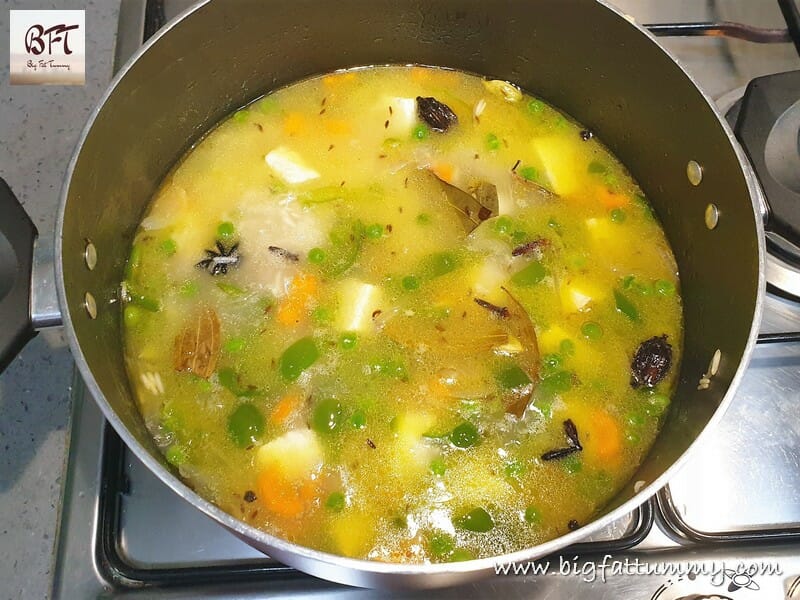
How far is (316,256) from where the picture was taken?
5.13 feet

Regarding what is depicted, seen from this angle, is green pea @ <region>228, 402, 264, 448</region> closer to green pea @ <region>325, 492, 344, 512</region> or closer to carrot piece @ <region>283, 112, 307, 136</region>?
green pea @ <region>325, 492, 344, 512</region>

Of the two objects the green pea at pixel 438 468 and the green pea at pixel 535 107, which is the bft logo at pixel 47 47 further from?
the green pea at pixel 438 468

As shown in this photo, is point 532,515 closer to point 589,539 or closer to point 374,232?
point 589,539

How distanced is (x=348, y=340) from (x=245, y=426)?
27 cm

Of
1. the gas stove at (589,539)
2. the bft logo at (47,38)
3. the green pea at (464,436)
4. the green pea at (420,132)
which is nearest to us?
the gas stove at (589,539)

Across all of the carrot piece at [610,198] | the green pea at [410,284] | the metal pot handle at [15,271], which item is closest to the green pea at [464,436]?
the green pea at [410,284]

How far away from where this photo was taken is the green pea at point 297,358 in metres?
1.45

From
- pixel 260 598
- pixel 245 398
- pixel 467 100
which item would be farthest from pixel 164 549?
pixel 467 100

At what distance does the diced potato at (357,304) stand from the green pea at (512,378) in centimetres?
29

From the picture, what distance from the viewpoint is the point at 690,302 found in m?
1.56

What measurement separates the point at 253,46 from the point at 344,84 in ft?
0.89

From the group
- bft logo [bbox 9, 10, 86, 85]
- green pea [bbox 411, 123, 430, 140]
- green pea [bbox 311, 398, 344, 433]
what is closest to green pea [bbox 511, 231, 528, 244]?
green pea [bbox 411, 123, 430, 140]

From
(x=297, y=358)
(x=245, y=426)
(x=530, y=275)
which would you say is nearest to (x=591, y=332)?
(x=530, y=275)

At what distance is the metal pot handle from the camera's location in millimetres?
1125
